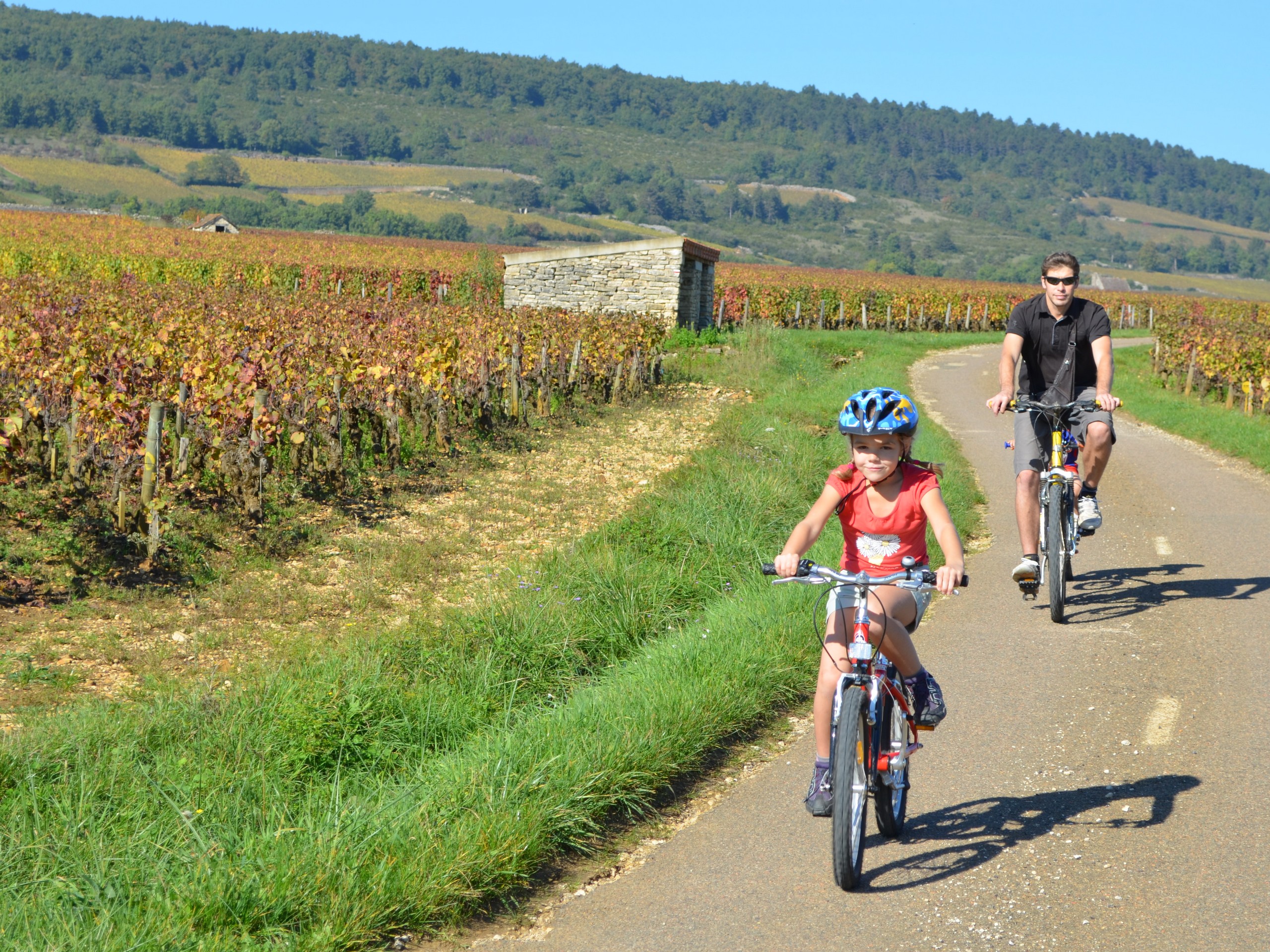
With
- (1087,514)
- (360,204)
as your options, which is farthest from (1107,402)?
(360,204)

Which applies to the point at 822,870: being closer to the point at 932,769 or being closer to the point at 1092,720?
the point at 932,769

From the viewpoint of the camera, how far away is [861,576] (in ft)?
13.3

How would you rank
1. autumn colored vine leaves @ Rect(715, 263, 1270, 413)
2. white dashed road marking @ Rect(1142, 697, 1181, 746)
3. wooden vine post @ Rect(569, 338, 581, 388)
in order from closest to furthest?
white dashed road marking @ Rect(1142, 697, 1181, 746), wooden vine post @ Rect(569, 338, 581, 388), autumn colored vine leaves @ Rect(715, 263, 1270, 413)

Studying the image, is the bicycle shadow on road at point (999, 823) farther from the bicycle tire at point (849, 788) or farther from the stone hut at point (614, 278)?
the stone hut at point (614, 278)

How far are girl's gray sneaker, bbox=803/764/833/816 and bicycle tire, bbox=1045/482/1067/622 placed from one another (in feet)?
12.3

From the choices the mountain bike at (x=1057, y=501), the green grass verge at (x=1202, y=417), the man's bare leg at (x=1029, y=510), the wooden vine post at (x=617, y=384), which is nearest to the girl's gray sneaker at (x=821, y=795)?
the mountain bike at (x=1057, y=501)

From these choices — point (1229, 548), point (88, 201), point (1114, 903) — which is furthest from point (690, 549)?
point (88, 201)

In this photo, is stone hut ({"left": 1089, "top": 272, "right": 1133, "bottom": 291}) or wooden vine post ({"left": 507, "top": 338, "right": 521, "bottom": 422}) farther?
stone hut ({"left": 1089, "top": 272, "right": 1133, "bottom": 291})

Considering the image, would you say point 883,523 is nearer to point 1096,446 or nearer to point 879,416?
point 879,416

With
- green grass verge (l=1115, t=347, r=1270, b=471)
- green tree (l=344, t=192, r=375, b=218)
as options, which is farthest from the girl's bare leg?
green tree (l=344, t=192, r=375, b=218)

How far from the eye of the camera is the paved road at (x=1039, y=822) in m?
3.86

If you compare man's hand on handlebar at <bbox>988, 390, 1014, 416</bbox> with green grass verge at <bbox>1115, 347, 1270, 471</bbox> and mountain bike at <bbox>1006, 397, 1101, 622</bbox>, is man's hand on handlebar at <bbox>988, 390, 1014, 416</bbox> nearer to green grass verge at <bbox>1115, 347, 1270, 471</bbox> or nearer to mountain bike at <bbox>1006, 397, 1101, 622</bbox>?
mountain bike at <bbox>1006, 397, 1101, 622</bbox>

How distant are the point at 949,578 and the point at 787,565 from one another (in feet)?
1.74

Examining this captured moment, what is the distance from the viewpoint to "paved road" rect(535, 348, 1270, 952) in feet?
12.7
